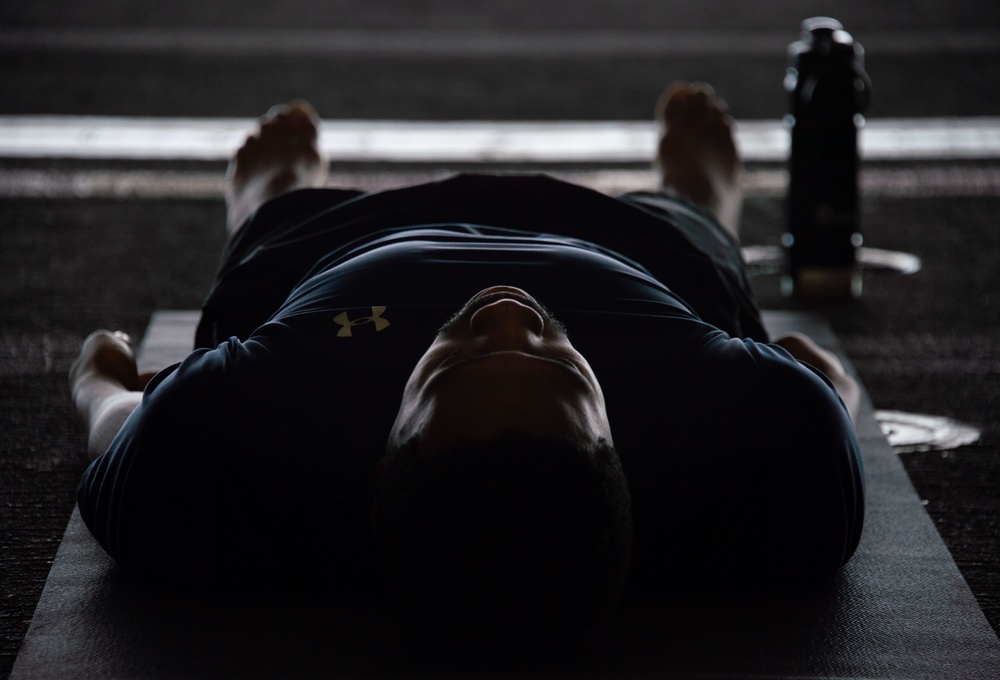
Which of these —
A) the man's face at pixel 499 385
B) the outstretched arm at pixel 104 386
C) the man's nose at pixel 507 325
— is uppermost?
the man's nose at pixel 507 325

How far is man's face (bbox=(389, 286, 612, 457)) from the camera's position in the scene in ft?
2.81

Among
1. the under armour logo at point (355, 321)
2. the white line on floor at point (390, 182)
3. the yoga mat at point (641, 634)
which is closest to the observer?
the yoga mat at point (641, 634)

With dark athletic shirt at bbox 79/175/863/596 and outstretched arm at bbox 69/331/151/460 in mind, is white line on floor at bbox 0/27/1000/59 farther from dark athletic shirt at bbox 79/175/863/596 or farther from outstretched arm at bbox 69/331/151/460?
dark athletic shirt at bbox 79/175/863/596

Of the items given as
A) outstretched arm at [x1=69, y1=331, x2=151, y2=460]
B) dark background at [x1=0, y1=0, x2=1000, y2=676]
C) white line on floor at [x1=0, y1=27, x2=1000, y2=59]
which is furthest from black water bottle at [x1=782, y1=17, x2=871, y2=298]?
white line on floor at [x1=0, y1=27, x2=1000, y2=59]

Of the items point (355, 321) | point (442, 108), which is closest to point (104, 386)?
point (355, 321)

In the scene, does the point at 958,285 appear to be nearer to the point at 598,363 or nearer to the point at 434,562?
the point at 598,363

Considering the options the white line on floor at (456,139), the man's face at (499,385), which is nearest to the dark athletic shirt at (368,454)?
the man's face at (499,385)

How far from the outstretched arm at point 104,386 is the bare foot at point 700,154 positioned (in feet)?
2.74

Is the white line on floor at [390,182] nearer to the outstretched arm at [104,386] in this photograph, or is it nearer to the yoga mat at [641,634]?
the outstretched arm at [104,386]

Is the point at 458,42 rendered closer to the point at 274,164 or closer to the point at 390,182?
the point at 390,182

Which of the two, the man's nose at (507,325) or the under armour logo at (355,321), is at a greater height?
the man's nose at (507,325)

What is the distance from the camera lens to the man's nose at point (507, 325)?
917 mm

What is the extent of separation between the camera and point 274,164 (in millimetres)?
1827

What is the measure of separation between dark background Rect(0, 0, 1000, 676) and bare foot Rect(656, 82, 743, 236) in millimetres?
270
